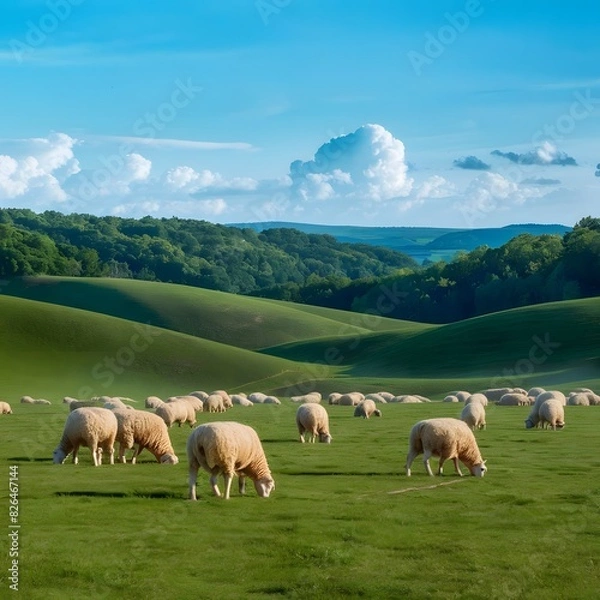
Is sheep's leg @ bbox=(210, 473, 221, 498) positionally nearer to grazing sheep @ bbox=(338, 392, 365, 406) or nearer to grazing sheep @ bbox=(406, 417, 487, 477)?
grazing sheep @ bbox=(406, 417, 487, 477)

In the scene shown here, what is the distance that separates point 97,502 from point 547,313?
304ft

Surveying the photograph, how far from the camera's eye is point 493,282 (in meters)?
158

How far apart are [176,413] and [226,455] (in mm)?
19519

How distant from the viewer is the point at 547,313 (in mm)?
107375

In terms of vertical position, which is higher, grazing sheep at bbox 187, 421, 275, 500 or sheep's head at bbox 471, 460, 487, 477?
grazing sheep at bbox 187, 421, 275, 500

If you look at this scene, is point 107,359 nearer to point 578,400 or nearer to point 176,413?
point 578,400

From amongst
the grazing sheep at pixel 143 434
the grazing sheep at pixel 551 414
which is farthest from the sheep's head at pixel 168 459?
the grazing sheep at pixel 551 414

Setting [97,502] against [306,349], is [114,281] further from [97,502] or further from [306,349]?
[97,502]

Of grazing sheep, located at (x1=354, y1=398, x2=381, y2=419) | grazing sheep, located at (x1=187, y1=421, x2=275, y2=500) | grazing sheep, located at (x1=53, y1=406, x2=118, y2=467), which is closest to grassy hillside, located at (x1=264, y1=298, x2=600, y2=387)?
grazing sheep, located at (x1=354, y1=398, x2=381, y2=419)

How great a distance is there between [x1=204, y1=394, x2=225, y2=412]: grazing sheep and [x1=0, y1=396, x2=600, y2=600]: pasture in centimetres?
2423

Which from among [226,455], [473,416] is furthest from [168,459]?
[473,416]

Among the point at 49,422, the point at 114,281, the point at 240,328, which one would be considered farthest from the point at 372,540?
the point at 114,281

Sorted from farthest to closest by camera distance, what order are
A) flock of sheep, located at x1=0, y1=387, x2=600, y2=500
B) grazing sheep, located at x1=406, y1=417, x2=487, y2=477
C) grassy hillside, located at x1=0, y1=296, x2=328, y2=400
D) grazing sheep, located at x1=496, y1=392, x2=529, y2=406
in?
1. grassy hillside, located at x1=0, y1=296, x2=328, y2=400
2. grazing sheep, located at x1=496, y1=392, x2=529, y2=406
3. grazing sheep, located at x1=406, y1=417, x2=487, y2=477
4. flock of sheep, located at x1=0, y1=387, x2=600, y2=500

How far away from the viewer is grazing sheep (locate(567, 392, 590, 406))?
176ft
